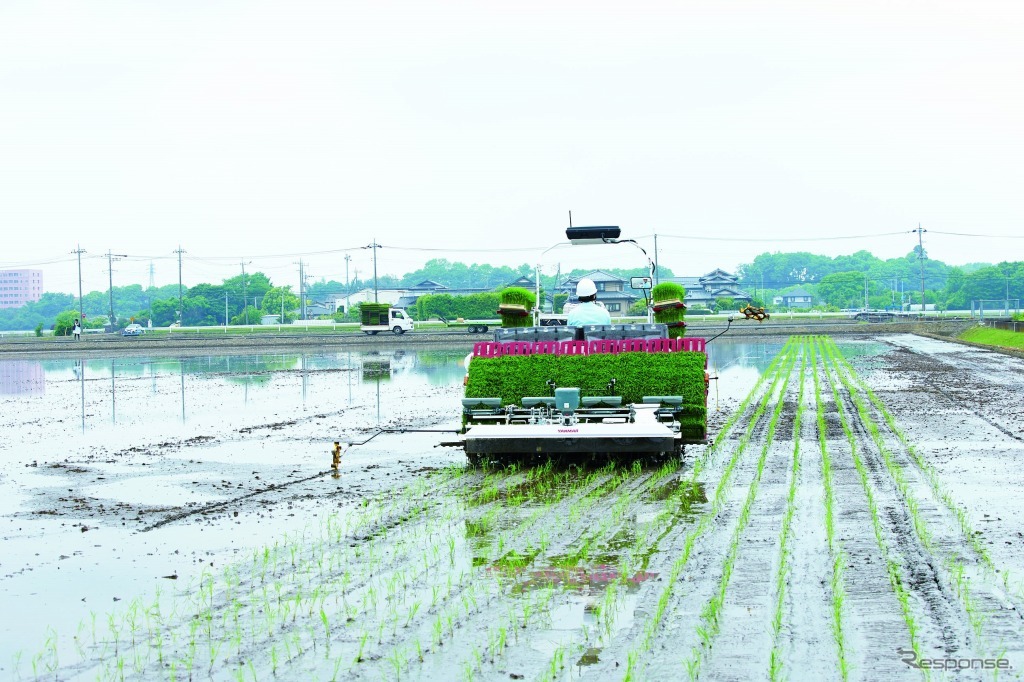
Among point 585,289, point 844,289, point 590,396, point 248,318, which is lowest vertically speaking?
point 248,318

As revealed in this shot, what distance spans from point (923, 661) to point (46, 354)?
5913 centimetres

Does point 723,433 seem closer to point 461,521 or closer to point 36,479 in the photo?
point 461,521

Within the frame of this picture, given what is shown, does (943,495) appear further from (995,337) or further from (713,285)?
(713,285)

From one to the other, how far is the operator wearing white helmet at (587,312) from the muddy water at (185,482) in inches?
95.8

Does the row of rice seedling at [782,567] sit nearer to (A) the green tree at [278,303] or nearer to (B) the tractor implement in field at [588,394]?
(B) the tractor implement in field at [588,394]

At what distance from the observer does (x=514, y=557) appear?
848 cm

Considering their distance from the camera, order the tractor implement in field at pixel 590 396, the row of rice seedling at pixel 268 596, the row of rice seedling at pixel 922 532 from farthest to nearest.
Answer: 1. the tractor implement in field at pixel 590 396
2. the row of rice seedling at pixel 922 532
3. the row of rice seedling at pixel 268 596

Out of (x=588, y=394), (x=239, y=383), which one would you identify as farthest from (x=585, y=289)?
(x=239, y=383)

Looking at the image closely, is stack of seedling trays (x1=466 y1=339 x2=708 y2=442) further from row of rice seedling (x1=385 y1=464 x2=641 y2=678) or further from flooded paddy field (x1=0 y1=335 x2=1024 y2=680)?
row of rice seedling (x1=385 y1=464 x2=641 y2=678)

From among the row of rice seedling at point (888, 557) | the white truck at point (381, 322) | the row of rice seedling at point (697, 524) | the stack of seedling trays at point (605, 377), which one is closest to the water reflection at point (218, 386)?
the stack of seedling trays at point (605, 377)

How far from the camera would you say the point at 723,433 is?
1673 cm

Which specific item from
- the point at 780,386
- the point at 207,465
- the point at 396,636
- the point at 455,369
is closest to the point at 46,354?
the point at 455,369

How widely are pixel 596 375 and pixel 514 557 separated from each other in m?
5.72

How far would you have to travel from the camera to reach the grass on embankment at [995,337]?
Answer: 140 ft
